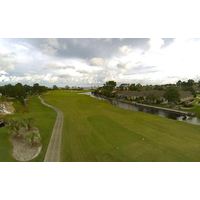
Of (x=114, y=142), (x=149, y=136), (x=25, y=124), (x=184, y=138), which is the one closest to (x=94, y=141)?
(x=114, y=142)

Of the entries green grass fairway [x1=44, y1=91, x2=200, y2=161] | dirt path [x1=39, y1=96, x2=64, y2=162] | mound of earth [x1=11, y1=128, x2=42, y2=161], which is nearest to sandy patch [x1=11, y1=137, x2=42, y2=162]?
mound of earth [x1=11, y1=128, x2=42, y2=161]

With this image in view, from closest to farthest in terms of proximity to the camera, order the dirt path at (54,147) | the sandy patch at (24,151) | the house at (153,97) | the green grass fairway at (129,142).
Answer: the dirt path at (54,147) → the sandy patch at (24,151) → the green grass fairway at (129,142) → the house at (153,97)

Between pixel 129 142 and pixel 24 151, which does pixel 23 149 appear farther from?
pixel 129 142

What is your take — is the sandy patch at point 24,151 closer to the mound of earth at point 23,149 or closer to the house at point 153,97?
the mound of earth at point 23,149

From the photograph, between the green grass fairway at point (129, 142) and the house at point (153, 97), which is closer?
the green grass fairway at point (129, 142)

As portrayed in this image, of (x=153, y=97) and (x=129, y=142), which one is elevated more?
(x=153, y=97)

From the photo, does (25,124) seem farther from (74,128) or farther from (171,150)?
(171,150)

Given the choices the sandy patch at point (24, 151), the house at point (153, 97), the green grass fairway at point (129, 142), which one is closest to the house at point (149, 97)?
the house at point (153, 97)

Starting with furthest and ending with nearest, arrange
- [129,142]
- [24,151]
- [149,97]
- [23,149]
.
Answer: [149,97] → [129,142] → [23,149] → [24,151]

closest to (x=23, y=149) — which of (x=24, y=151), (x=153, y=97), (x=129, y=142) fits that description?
(x=24, y=151)

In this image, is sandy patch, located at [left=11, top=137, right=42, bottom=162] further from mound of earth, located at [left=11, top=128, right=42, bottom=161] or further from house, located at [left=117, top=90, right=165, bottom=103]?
house, located at [left=117, top=90, right=165, bottom=103]

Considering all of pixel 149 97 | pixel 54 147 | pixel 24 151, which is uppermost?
pixel 149 97

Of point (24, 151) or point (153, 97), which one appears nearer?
point (24, 151)
